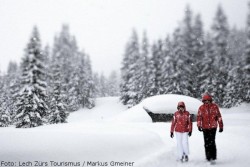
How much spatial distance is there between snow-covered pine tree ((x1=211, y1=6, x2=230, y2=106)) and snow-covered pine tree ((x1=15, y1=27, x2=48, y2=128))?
23.1 meters

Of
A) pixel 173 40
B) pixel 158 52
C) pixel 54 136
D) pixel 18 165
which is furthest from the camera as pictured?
pixel 158 52

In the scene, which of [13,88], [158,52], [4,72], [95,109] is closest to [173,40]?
[158,52]

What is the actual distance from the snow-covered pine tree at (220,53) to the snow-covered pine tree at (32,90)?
908 inches

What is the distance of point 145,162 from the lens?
25.1ft

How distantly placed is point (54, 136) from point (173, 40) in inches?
1451

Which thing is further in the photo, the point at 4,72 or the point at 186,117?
the point at 4,72

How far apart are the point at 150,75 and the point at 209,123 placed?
3571cm

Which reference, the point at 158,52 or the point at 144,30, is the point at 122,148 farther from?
the point at 144,30

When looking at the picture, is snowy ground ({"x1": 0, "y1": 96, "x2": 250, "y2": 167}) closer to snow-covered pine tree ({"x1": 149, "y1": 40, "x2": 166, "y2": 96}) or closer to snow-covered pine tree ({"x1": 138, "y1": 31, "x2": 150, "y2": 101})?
snow-covered pine tree ({"x1": 149, "y1": 40, "x2": 166, "y2": 96})

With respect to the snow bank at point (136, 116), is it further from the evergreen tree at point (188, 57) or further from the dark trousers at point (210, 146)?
the evergreen tree at point (188, 57)

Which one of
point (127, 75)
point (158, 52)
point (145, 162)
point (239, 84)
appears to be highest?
point (158, 52)

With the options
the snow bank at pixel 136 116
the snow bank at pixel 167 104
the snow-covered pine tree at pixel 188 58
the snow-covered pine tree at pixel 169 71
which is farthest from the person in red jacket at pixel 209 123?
the snow-covered pine tree at pixel 188 58

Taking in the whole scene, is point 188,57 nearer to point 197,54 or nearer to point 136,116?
point 197,54

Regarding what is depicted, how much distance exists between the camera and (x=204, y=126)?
815cm
